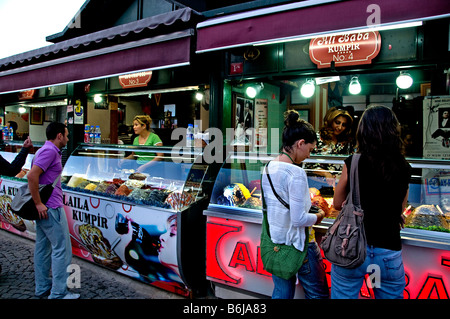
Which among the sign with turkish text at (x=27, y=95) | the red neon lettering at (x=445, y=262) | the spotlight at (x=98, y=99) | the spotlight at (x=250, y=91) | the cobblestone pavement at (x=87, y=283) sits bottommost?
the cobblestone pavement at (x=87, y=283)

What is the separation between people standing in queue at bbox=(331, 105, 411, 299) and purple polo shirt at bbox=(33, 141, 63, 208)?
2.98m

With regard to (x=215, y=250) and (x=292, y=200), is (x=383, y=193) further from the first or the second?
(x=215, y=250)

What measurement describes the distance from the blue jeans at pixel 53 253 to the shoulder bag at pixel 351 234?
9.37ft

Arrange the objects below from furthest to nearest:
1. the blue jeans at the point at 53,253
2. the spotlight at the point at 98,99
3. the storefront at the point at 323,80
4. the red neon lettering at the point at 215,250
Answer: the spotlight at the point at 98,99, the blue jeans at the point at 53,253, the red neon lettering at the point at 215,250, the storefront at the point at 323,80

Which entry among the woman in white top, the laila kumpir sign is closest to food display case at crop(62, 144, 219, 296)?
the woman in white top

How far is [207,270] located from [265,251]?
4.25ft

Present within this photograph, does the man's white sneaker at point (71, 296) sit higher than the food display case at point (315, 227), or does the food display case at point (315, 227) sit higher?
the food display case at point (315, 227)

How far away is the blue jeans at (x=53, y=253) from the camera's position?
333 cm

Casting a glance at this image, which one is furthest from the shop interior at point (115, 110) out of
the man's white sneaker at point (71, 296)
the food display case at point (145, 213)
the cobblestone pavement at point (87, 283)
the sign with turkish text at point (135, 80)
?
the man's white sneaker at point (71, 296)

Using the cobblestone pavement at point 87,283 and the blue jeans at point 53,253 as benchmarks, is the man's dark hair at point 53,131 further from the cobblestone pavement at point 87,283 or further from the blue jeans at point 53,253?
the cobblestone pavement at point 87,283

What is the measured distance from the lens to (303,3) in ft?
8.87

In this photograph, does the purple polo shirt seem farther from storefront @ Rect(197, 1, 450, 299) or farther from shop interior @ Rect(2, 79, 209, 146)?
shop interior @ Rect(2, 79, 209, 146)
